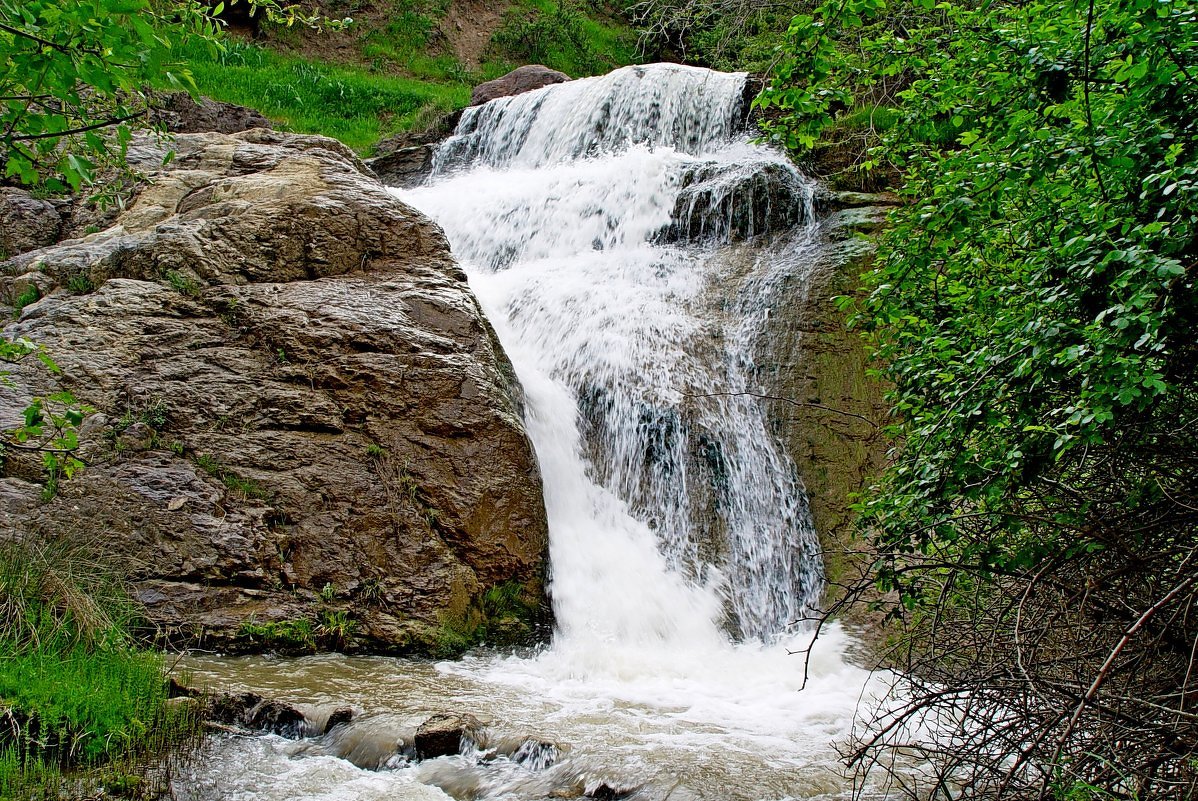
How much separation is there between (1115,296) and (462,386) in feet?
17.3

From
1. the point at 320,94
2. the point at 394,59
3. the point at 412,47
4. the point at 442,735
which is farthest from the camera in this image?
the point at 412,47

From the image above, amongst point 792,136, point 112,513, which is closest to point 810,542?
point 792,136

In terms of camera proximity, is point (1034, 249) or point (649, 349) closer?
point (1034, 249)

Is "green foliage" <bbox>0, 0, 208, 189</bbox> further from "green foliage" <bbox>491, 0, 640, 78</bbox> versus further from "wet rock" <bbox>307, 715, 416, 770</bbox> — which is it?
"green foliage" <bbox>491, 0, 640, 78</bbox>

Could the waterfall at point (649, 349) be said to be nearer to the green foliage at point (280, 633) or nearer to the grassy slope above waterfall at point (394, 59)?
the green foliage at point (280, 633)

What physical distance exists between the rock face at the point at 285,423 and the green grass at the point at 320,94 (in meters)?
9.07

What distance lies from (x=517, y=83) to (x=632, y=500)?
12.6m

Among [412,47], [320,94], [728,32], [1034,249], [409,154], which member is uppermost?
[412,47]

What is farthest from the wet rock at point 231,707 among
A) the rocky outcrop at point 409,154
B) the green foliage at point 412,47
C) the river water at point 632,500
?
the green foliage at point 412,47

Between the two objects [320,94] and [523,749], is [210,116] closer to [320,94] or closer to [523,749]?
[320,94]

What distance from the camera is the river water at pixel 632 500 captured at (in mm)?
4289

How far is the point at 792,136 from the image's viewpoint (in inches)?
144

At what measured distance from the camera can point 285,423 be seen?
6793mm

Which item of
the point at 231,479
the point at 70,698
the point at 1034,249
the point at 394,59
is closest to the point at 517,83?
the point at 394,59
